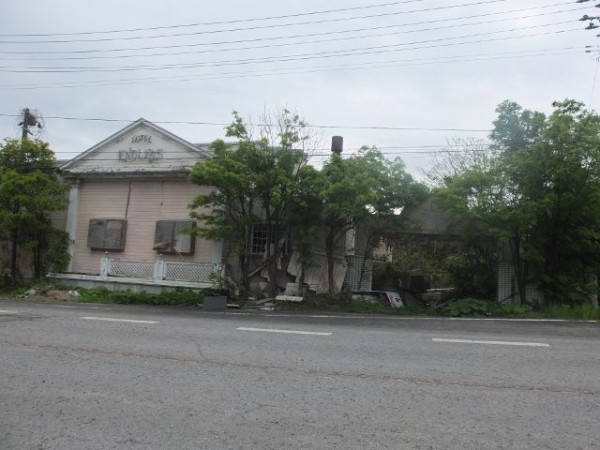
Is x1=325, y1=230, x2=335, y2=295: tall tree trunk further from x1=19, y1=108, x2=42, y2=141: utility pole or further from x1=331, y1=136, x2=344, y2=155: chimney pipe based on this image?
x1=19, y1=108, x2=42, y2=141: utility pole

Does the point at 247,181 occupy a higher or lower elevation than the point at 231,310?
A: higher

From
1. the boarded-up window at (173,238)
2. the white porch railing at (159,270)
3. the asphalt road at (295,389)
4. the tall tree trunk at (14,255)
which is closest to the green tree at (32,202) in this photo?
the tall tree trunk at (14,255)

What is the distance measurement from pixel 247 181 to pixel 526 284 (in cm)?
906

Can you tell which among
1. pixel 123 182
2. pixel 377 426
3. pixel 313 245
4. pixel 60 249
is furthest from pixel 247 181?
pixel 377 426

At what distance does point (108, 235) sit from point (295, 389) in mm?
16498

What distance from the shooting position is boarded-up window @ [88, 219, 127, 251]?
20.7 m

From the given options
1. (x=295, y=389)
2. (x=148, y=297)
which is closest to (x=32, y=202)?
(x=148, y=297)

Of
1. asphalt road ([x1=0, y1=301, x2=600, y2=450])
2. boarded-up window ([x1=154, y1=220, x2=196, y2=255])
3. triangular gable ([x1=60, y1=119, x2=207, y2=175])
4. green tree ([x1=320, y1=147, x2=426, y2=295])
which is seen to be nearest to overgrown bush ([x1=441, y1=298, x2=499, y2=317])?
green tree ([x1=320, y1=147, x2=426, y2=295])

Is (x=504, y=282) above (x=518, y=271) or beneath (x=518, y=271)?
beneath

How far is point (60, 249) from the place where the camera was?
2086cm

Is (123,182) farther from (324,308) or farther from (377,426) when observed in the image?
(377,426)

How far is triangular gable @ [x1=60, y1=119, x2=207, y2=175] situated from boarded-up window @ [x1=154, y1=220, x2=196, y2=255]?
1908 millimetres

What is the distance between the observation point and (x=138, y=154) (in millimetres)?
20906

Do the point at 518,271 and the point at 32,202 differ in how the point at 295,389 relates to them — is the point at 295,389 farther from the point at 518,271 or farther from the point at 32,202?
the point at 32,202
